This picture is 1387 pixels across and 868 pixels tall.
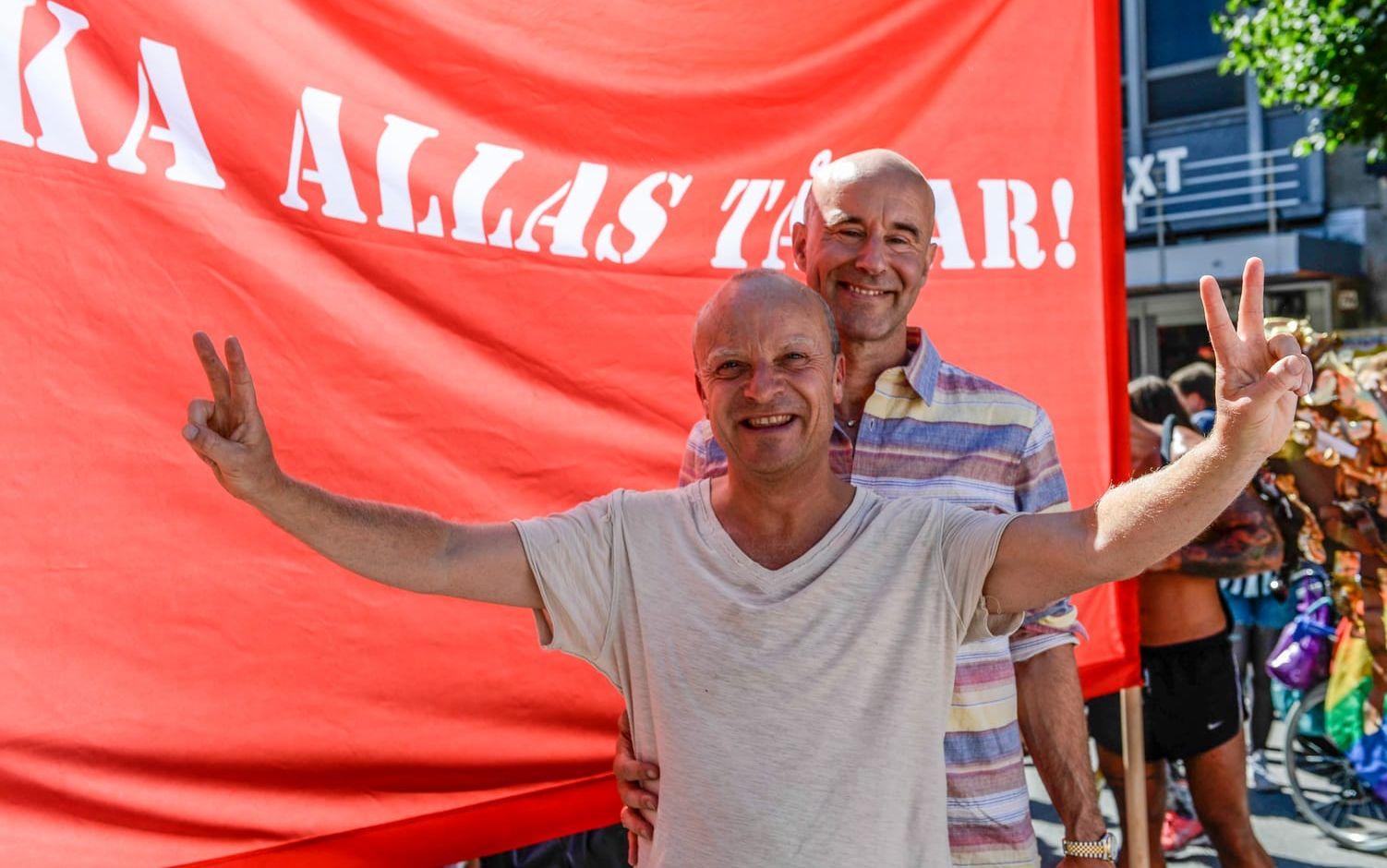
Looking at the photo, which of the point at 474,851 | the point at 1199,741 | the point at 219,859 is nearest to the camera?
the point at 219,859

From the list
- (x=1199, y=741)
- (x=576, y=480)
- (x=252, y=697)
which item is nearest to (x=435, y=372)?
(x=576, y=480)

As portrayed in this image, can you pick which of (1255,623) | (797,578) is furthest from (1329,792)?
(797,578)

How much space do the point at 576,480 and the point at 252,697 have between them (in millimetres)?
808

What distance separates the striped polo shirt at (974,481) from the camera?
7.30 ft

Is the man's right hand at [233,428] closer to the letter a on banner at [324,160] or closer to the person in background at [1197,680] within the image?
the letter a on banner at [324,160]

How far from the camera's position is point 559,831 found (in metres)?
2.64

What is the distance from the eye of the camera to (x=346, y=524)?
1757mm

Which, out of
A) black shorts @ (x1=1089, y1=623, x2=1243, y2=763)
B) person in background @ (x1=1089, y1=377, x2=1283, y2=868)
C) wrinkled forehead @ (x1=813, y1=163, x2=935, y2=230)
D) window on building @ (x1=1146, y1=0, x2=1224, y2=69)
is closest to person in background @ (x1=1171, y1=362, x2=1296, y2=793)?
person in background @ (x1=1089, y1=377, x2=1283, y2=868)

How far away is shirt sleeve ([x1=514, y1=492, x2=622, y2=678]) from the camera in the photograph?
1890 mm

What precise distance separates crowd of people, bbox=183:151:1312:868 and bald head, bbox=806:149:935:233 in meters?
0.51

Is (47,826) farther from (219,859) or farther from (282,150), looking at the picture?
(282,150)

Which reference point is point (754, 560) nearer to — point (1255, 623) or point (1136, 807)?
point (1136, 807)

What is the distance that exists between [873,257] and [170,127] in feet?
4.15

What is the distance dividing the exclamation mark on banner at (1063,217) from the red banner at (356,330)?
0.33m
